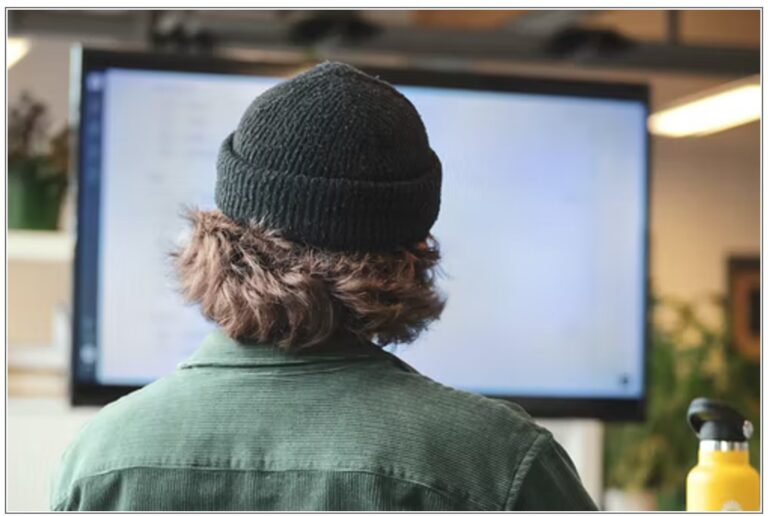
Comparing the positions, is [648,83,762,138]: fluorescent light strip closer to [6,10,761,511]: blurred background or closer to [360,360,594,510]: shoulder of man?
[6,10,761,511]: blurred background

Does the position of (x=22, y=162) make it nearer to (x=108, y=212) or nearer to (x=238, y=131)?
(x=108, y=212)

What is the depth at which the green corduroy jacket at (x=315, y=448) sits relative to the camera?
2.98 ft

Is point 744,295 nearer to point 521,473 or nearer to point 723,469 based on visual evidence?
point 723,469

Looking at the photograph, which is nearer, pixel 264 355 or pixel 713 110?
pixel 264 355

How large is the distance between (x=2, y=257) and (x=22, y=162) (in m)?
1.23

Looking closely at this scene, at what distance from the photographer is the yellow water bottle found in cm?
110

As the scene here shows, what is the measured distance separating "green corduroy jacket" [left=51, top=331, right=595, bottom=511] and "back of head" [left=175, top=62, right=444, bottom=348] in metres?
0.04

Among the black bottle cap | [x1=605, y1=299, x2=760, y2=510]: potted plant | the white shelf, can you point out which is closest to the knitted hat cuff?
the black bottle cap

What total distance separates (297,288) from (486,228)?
0.63m

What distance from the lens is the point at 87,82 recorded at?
4.95 ft

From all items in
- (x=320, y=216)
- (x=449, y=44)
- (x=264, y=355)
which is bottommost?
(x=264, y=355)

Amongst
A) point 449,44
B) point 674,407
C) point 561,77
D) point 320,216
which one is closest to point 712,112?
point 674,407

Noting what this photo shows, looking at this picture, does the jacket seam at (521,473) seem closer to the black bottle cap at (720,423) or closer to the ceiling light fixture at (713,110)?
the black bottle cap at (720,423)

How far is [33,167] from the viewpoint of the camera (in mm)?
2375
